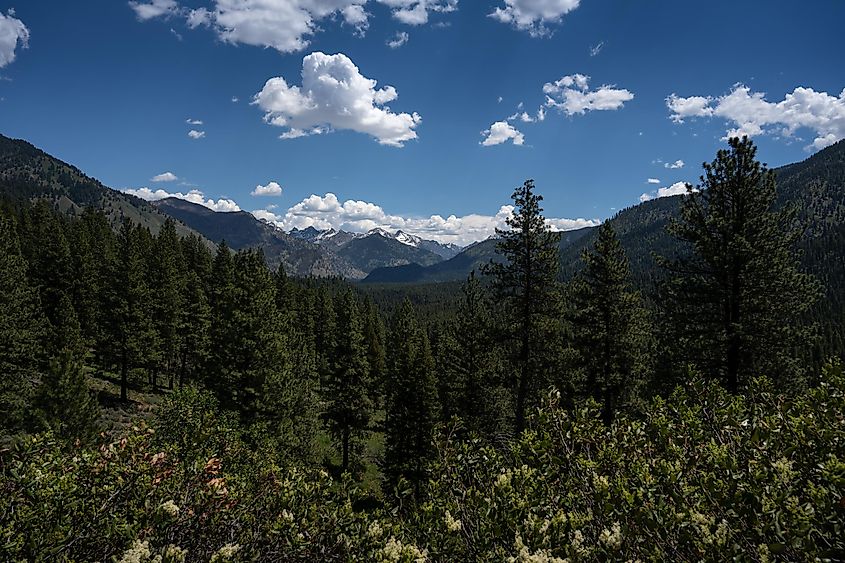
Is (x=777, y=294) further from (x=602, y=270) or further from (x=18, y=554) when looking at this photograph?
(x=18, y=554)

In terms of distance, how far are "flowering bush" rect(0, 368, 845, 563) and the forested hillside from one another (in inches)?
1.1

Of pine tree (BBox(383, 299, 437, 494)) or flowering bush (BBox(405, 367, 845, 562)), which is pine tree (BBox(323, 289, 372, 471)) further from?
flowering bush (BBox(405, 367, 845, 562))

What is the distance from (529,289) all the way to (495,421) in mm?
10100

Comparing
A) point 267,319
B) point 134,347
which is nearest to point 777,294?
point 267,319

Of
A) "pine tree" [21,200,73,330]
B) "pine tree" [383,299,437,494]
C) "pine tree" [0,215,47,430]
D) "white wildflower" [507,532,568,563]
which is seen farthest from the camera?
"pine tree" [21,200,73,330]

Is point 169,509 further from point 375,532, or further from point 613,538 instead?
point 613,538

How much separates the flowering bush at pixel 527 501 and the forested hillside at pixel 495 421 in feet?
0.09

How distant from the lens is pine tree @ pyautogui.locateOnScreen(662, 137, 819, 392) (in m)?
14.0

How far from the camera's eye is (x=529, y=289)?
19.2 m

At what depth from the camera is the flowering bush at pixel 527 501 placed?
3107 mm

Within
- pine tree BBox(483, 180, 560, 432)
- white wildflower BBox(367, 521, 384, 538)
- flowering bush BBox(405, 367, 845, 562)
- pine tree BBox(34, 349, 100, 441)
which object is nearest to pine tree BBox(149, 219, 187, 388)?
pine tree BBox(34, 349, 100, 441)

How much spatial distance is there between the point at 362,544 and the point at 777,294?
15242 millimetres

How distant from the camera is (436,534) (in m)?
4.06

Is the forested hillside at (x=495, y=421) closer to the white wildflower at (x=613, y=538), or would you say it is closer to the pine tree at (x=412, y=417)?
the white wildflower at (x=613, y=538)
